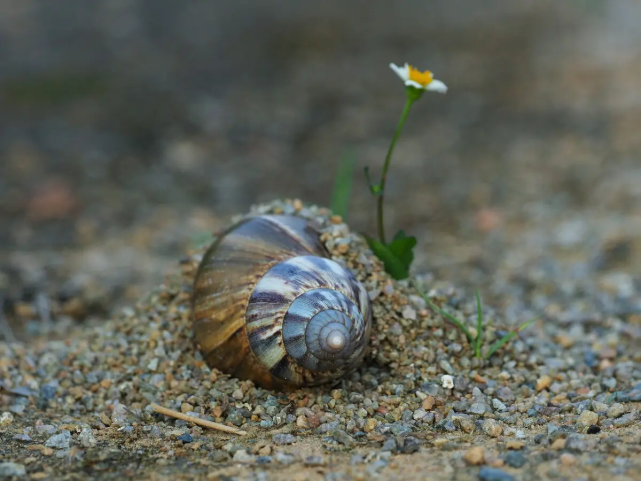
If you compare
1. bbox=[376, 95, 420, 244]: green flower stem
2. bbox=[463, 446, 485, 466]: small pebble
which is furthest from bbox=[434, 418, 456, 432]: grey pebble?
bbox=[376, 95, 420, 244]: green flower stem

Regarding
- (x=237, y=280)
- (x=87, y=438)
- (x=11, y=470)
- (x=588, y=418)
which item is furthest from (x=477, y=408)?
(x=11, y=470)

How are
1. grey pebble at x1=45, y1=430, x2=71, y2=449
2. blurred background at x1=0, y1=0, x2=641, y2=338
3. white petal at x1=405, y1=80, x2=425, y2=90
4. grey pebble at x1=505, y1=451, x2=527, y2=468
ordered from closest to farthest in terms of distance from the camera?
grey pebble at x1=505, y1=451, x2=527, y2=468 < grey pebble at x1=45, y1=430, x2=71, y2=449 < white petal at x1=405, y1=80, x2=425, y2=90 < blurred background at x1=0, y1=0, x2=641, y2=338

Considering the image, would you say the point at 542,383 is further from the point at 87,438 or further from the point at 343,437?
the point at 87,438

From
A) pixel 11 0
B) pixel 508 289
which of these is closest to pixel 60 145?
pixel 11 0

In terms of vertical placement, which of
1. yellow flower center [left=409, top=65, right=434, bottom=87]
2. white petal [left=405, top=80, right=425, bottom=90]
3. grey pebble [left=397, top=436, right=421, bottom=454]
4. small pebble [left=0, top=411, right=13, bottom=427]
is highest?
yellow flower center [left=409, top=65, right=434, bottom=87]

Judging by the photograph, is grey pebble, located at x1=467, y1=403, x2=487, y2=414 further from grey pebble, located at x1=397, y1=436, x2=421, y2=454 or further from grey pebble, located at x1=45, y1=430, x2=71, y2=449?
grey pebble, located at x1=45, y1=430, x2=71, y2=449

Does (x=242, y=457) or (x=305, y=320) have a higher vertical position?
(x=305, y=320)

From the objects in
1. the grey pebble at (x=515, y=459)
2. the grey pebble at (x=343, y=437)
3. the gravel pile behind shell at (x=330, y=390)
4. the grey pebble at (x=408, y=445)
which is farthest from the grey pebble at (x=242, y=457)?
the grey pebble at (x=515, y=459)
